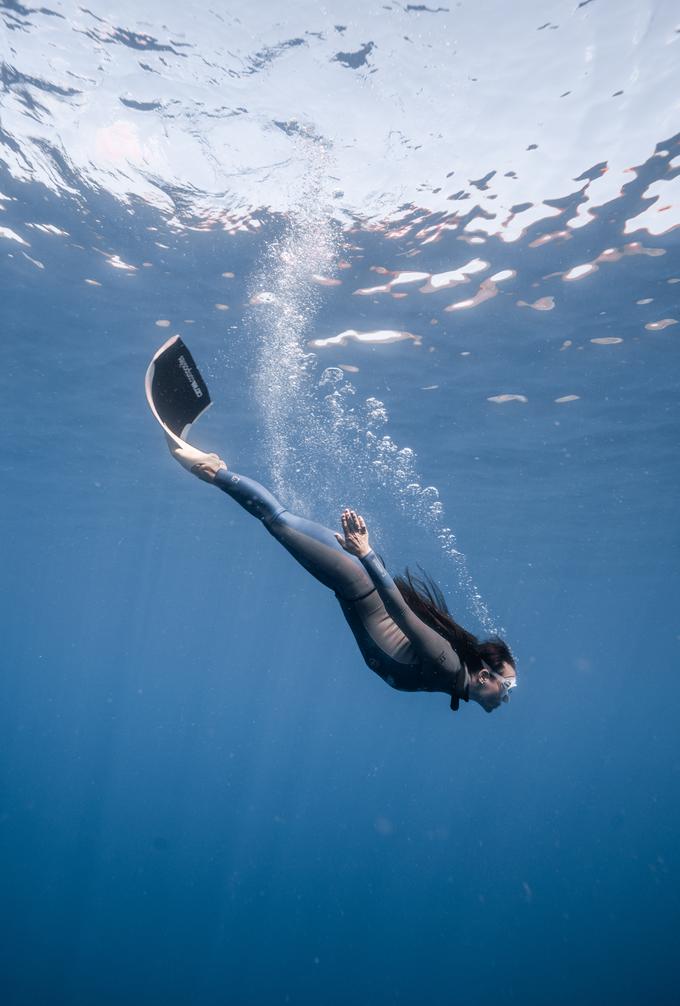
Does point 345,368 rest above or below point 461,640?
above

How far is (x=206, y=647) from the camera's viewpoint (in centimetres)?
13712

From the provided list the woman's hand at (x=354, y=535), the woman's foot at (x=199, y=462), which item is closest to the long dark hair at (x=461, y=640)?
the woman's hand at (x=354, y=535)

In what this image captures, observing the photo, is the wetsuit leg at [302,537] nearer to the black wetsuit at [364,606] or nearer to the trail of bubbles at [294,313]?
the black wetsuit at [364,606]

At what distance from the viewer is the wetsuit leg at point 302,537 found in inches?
175

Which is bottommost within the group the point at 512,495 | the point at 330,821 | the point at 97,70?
the point at 330,821

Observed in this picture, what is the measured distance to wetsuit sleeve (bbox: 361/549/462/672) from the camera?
3.92 meters

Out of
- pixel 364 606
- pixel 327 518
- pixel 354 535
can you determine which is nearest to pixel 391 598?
pixel 354 535

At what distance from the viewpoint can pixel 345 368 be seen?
1583cm

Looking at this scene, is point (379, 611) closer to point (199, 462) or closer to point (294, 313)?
point (199, 462)

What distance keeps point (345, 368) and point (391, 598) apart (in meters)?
12.7

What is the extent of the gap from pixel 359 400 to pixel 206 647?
427ft

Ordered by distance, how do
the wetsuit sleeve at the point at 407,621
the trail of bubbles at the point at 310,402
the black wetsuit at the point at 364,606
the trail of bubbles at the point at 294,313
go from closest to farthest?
the wetsuit sleeve at the point at 407,621, the black wetsuit at the point at 364,606, the trail of bubbles at the point at 294,313, the trail of bubbles at the point at 310,402

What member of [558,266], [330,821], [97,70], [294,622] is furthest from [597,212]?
[330,821]

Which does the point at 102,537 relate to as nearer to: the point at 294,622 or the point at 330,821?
the point at 294,622
